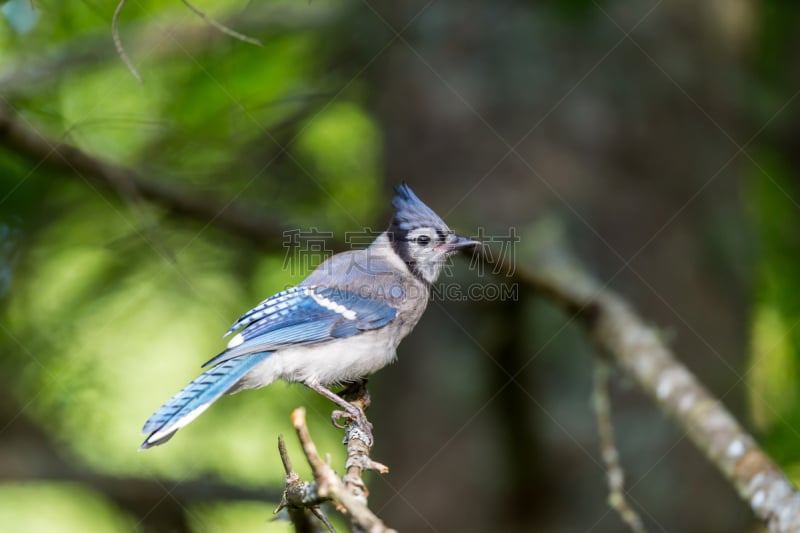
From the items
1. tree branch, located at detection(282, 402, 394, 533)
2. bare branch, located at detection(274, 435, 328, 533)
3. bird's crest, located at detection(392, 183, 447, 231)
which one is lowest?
bare branch, located at detection(274, 435, 328, 533)

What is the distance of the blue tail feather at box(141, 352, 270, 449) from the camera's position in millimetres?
1729

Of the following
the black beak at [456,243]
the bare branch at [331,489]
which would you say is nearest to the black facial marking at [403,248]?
the black beak at [456,243]

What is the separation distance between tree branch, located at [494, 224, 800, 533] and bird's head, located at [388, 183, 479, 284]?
301 millimetres

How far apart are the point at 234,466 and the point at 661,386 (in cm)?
259

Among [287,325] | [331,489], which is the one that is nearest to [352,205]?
[287,325]

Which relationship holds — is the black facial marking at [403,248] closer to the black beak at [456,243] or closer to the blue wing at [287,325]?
the black beak at [456,243]

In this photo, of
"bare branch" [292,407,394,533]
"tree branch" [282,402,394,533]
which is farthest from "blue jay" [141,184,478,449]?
"bare branch" [292,407,394,533]

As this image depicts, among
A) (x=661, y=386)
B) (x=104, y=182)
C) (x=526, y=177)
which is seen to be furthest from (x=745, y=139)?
(x=104, y=182)

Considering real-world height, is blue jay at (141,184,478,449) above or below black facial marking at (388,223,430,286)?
below

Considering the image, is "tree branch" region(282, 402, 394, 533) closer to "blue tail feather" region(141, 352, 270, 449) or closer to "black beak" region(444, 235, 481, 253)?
"blue tail feather" region(141, 352, 270, 449)

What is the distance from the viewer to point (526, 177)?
3.87 meters

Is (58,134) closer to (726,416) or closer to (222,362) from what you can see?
(222,362)

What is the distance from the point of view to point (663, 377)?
9.05 ft

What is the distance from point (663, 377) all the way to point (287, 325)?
1238 millimetres
